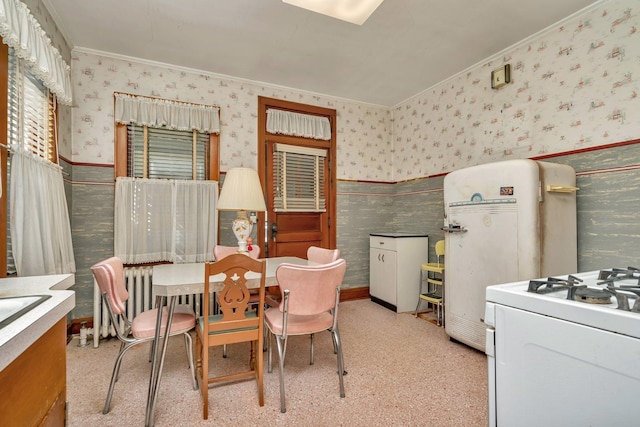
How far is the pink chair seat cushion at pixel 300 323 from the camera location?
184 centimetres

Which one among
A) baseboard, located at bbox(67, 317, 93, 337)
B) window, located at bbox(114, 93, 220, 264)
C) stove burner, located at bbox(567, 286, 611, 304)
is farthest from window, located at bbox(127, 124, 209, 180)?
stove burner, located at bbox(567, 286, 611, 304)

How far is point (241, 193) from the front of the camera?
2500 millimetres

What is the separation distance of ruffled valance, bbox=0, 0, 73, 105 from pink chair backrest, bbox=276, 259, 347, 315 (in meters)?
1.92

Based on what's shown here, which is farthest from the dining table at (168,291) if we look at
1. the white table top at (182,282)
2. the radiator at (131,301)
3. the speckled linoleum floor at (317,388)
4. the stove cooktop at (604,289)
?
the stove cooktop at (604,289)

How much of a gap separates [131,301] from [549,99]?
407cm

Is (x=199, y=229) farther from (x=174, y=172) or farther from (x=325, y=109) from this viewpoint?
(x=325, y=109)

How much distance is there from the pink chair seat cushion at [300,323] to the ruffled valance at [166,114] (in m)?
2.19

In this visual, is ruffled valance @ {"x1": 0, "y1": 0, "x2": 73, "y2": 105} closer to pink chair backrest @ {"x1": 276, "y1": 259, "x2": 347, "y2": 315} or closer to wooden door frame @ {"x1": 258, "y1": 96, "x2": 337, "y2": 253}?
wooden door frame @ {"x1": 258, "y1": 96, "x2": 337, "y2": 253}

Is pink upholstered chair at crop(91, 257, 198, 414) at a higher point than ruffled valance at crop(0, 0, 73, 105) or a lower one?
lower

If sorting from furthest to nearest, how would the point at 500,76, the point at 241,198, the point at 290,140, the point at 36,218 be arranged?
the point at 290,140, the point at 500,76, the point at 241,198, the point at 36,218

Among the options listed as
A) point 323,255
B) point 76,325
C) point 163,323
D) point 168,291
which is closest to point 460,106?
point 323,255

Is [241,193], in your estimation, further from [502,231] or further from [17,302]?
[502,231]

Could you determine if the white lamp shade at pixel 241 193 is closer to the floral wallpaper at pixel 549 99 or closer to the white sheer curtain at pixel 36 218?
the white sheer curtain at pixel 36 218

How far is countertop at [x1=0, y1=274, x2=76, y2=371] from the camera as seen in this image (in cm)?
59
